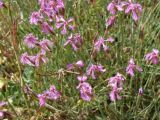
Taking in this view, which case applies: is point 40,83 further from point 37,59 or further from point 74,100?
point 37,59

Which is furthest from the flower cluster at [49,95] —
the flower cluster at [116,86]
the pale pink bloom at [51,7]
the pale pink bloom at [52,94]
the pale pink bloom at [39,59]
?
the pale pink bloom at [51,7]

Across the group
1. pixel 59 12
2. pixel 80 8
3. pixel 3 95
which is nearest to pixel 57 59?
pixel 59 12

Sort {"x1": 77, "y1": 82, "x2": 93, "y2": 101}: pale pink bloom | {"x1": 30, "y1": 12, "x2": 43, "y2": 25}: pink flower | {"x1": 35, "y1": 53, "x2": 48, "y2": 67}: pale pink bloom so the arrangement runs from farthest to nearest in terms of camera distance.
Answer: {"x1": 30, "y1": 12, "x2": 43, "y2": 25}: pink flower, {"x1": 35, "y1": 53, "x2": 48, "y2": 67}: pale pink bloom, {"x1": 77, "y1": 82, "x2": 93, "y2": 101}: pale pink bloom

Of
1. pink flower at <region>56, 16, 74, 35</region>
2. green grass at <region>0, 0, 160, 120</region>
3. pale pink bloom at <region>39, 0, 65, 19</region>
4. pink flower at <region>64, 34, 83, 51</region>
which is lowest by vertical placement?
green grass at <region>0, 0, 160, 120</region>

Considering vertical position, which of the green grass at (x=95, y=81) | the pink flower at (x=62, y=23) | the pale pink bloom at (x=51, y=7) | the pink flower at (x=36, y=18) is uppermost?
the pale pink bloom at (x=51, y=7)

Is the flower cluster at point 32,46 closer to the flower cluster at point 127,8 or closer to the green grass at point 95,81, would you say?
the green grass at point 95,81

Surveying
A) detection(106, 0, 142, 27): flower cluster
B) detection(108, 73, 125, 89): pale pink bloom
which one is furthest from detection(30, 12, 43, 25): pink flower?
detection(108, 73, 125, 89): pale pink bloom

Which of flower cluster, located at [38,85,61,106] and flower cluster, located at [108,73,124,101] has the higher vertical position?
flower cluster, located at [108,73,124,101]

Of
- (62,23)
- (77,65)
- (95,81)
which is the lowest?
(95,81)

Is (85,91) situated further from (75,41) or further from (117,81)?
(75,41)

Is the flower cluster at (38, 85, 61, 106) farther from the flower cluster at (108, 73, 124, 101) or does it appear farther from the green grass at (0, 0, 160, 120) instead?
the flower cluster at (108, 73, 124, 101)

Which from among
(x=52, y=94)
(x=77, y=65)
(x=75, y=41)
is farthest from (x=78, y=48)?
(x=52, y=94)
